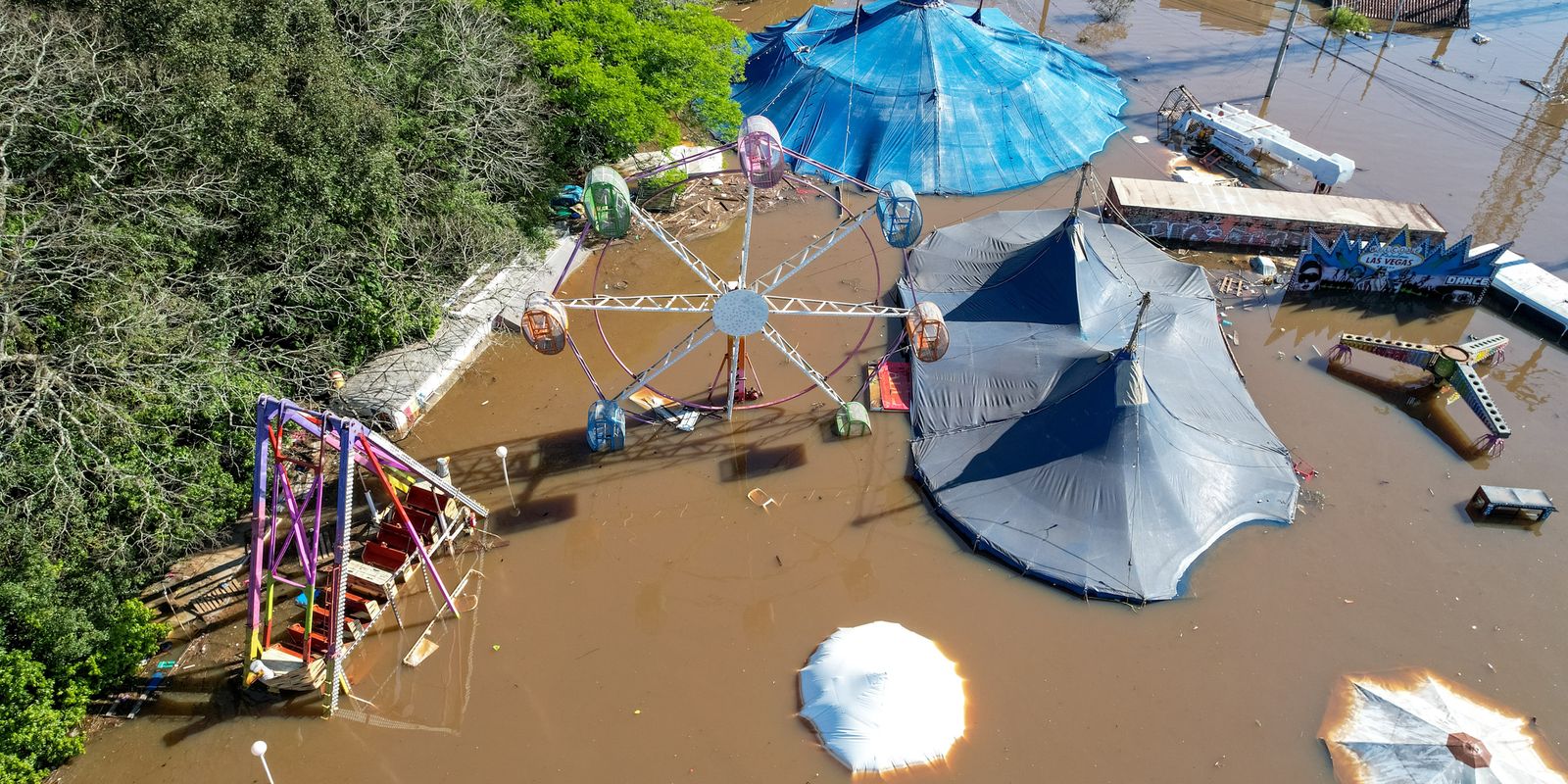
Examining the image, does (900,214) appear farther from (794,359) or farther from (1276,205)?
(1276,205)

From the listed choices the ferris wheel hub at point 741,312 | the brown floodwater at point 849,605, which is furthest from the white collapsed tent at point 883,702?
the ferris wheel hub at point 741,312

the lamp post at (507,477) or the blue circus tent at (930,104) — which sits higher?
the blue circus tent at (930,104)

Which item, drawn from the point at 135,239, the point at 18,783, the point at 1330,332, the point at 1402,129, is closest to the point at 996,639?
the point at 1330,332

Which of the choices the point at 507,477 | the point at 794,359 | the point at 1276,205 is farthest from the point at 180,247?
the point at 1276,205

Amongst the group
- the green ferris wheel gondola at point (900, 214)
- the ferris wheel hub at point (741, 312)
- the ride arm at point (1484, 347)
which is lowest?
the ride arm at point (1484, 347)

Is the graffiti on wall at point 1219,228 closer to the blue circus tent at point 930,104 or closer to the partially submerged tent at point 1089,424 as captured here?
the partially submerged tent at point 1089,424

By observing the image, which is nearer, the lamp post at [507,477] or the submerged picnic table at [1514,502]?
the submerged picnic table at [1514,502]
